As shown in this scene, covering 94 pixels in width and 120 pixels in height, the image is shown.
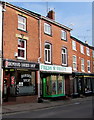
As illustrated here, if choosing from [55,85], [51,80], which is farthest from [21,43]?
[55,85]

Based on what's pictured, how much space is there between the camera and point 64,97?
22.8 m

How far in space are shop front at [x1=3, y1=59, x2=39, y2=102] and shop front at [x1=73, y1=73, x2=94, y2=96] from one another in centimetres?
856

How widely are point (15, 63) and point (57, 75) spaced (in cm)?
681

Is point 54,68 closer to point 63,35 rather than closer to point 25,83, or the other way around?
point 25,83

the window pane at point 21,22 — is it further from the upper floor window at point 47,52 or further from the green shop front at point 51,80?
the green shop front at point 51,80

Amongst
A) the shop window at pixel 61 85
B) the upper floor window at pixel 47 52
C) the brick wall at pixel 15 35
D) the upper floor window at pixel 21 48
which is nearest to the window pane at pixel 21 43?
the upper floor window at pixel 21 48

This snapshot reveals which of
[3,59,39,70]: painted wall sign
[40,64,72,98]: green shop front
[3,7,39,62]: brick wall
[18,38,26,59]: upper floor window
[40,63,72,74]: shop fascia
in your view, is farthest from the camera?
[40,64,72,98]: green shop front

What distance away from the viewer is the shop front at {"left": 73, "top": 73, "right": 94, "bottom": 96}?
26.7m

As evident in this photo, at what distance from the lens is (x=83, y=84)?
28641 mm

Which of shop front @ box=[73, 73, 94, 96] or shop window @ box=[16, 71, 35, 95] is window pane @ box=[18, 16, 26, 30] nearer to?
shop window @ box=[16, 71, 35, 95]

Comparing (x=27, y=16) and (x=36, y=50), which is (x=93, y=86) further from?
(x=27, y=16)

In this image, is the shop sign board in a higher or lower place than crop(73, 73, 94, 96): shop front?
higher

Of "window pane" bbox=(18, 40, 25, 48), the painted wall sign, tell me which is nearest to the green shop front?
the painted wall sign

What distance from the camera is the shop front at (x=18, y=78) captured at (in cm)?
1675
